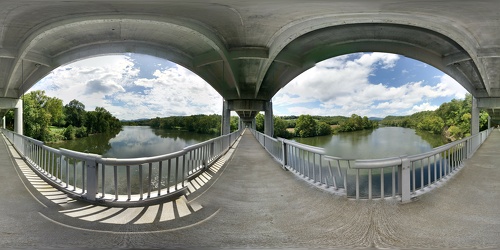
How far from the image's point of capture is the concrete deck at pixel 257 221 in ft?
6.10

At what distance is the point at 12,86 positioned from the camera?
6699 millimetres

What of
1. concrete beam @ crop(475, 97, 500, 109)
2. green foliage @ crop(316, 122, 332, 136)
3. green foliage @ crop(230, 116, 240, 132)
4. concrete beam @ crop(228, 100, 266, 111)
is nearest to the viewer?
green foliage @ crop(316, 122, 332, 136)

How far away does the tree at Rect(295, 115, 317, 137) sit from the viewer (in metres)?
5.27

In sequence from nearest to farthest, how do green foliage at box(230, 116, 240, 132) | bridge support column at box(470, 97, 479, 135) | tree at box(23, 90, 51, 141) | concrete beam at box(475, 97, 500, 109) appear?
tree at box(23, 90, 51, 141) < concrete beam at box(475, 97, 500, 109) < bridge support column at box(470, 97, 479, 135) < green foliage at box(230, 116, 240, 132)

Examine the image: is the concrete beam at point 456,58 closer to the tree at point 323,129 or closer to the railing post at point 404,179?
the tree at point 323,129

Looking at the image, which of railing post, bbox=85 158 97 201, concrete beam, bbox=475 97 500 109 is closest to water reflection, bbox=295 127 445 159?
railing post, bbox=85 158 97 201

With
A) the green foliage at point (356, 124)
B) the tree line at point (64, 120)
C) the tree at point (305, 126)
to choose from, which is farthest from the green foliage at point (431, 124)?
the tree line at point (64, 120)

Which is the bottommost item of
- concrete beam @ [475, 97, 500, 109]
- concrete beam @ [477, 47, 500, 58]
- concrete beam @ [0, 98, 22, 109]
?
concrete beam @ [0, 98, 22, 109]

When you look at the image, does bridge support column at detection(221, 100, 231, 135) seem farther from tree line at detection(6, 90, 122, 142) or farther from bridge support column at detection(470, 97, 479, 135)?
bridge support column at detection(470, 97, 479, 135)

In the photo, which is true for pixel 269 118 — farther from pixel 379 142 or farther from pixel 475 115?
pixel 379 142

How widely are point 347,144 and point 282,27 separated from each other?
2.93m

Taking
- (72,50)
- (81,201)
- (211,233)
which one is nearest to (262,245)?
(211,233)

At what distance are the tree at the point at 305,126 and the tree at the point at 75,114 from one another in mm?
4972

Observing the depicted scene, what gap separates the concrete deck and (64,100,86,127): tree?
1620 millimetres
